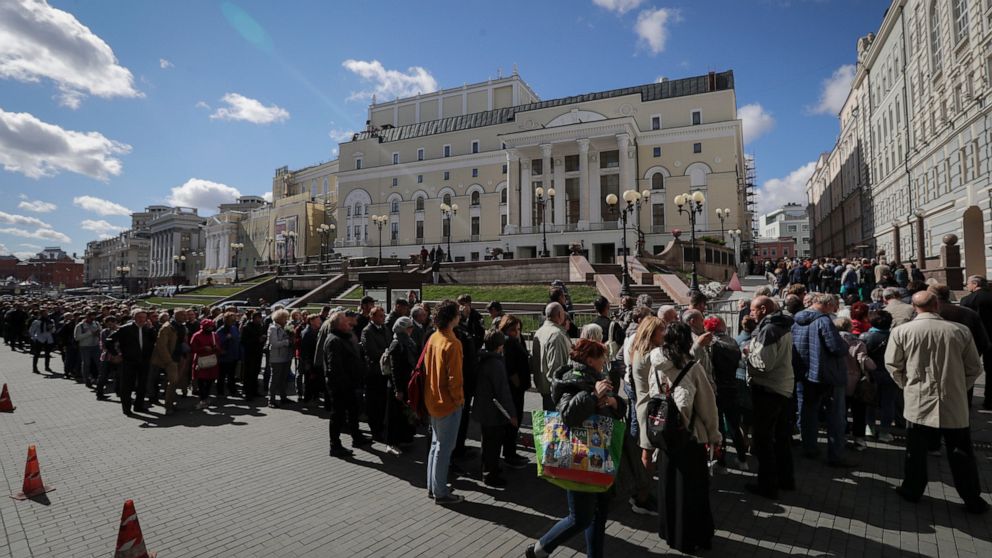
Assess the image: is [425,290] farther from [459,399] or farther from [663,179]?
[663,179]

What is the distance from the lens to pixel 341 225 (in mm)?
66312

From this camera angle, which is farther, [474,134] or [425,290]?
[474,134]

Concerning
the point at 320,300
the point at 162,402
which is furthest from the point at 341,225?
the point at 162,402

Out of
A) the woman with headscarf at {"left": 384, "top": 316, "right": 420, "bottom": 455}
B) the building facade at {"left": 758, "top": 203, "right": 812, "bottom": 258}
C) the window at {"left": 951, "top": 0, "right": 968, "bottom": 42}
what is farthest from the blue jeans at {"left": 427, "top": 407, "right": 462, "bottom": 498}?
the building facade at {"left": 758, "top": 203, "right": 812, "bottom": 258}

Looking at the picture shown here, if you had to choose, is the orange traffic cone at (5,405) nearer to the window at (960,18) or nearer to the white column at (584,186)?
the window at (960,18)

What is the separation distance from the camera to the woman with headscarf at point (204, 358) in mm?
9781

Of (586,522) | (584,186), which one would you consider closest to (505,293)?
(586,522)

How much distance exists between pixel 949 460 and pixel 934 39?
114 ft

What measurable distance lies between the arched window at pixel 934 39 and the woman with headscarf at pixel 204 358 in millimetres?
37516

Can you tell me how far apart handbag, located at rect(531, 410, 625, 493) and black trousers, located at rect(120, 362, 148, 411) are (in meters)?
9.45

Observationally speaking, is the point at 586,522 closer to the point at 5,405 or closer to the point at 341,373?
the point at 341,373

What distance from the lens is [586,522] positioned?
11.5 feet

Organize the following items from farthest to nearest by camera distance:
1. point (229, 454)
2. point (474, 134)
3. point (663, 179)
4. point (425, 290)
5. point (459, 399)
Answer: point (474, 134), point (663, 179), point (425, 290), point (229, 454), point (459, 399)

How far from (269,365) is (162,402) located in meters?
2.42
